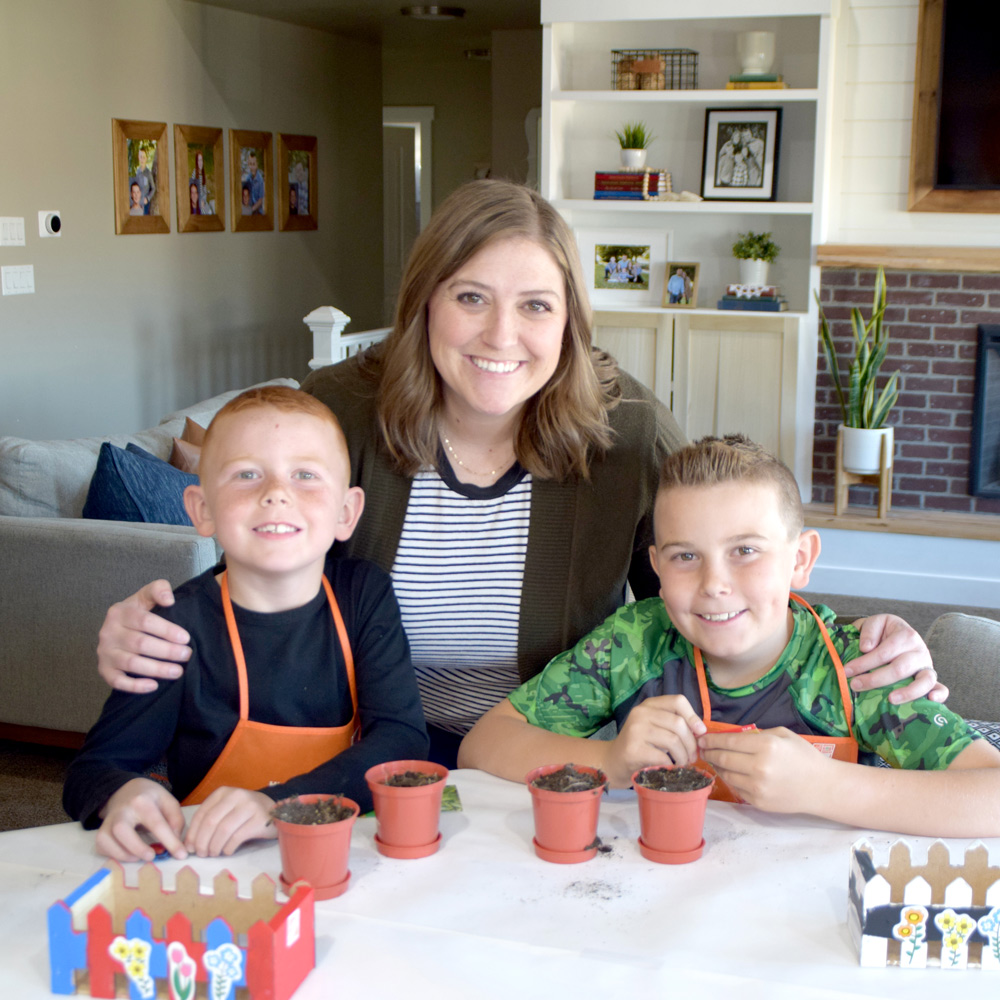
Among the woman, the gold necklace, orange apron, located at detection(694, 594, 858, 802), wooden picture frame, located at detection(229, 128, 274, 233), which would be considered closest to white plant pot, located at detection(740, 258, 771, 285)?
wooden picture frame, located at detection(229, 128, 274, 233)

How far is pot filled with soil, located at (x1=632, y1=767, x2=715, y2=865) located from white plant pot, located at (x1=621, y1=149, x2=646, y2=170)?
4.12 meters

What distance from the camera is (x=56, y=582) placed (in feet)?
9.55

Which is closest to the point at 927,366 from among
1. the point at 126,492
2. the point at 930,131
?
the point at 930,131

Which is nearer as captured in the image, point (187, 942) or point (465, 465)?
point (187, 942)

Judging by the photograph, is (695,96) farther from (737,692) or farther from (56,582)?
(737,692)

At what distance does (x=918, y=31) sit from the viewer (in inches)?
175

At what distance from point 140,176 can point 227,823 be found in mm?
5288

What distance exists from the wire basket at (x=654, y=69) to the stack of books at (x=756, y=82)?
0.27m

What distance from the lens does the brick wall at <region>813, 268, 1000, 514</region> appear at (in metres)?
4.57

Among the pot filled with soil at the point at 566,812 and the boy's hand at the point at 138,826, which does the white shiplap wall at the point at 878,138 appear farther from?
the boy's hand at the point at 138,826

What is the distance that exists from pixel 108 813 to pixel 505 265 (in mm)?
824

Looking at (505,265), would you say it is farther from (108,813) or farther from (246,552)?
(108,813)

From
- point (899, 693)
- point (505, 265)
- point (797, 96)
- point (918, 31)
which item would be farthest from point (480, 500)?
point (918, 31)

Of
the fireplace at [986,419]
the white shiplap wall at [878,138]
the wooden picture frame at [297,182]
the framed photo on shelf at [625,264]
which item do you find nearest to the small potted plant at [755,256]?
the white shiplap wall at [878,138]
